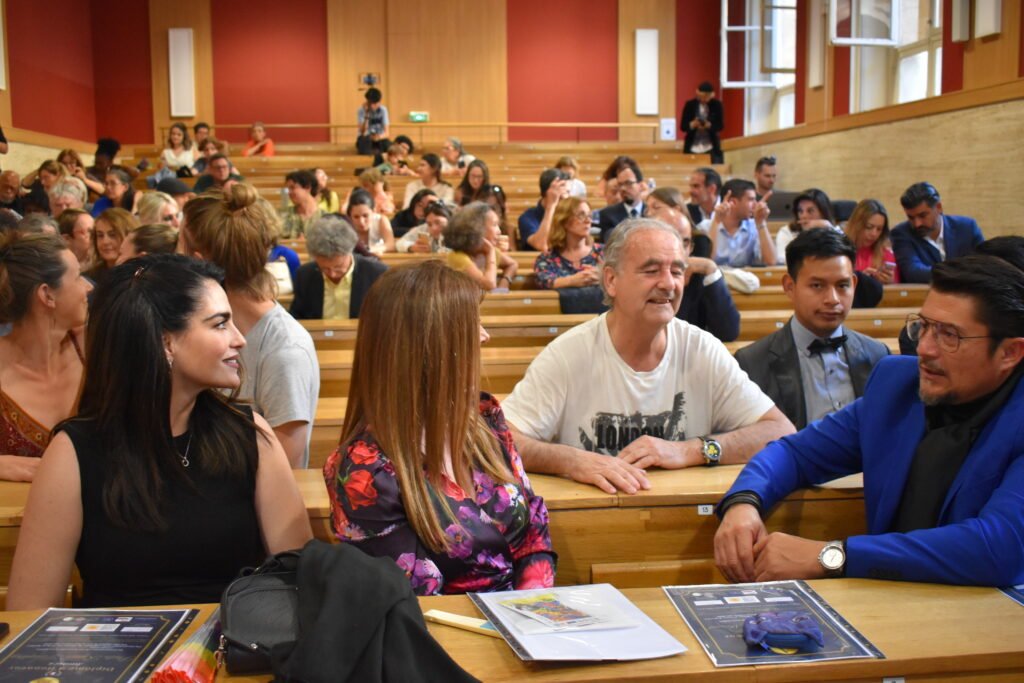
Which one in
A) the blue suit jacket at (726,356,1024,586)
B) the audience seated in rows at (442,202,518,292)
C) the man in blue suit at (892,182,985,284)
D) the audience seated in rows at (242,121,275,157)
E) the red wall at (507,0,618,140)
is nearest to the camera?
the blue suit jacket at (726,356,1024,586)

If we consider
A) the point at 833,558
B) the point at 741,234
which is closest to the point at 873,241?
the point at 741,234

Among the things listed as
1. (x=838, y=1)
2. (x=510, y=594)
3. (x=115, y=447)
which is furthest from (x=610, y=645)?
(x=838, y=1)

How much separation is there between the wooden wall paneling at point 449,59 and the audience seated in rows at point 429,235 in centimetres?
1014

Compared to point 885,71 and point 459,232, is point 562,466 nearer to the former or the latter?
point 459,232

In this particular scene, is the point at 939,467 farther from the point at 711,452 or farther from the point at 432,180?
the point at 432,180

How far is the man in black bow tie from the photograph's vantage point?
305 cm

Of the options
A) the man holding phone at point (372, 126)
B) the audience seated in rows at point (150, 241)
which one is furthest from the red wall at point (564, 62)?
the audience seated in rows at point (150, 241)

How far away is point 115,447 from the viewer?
1825 millimetres

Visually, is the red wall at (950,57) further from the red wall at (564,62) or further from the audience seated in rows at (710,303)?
the red wall at (564,62)

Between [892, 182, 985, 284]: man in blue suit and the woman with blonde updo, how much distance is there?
4367mm

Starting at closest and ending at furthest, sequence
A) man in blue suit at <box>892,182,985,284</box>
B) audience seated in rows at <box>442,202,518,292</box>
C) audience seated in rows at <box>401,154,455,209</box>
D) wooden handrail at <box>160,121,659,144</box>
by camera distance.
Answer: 1. audience seated in rows at <box>442,202,518,292</box>
2. man in blue suit at <box>892,182,985,284</box>
3. audience seated in rows at <box>401,154,455,209</box>
4. wooden handrail at <box>160,121,659,144</box>

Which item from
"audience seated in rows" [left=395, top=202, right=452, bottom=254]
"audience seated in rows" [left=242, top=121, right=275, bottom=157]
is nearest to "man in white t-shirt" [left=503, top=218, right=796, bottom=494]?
"audience seated in rows" [left=395, top=202, right=452, bottom=254]

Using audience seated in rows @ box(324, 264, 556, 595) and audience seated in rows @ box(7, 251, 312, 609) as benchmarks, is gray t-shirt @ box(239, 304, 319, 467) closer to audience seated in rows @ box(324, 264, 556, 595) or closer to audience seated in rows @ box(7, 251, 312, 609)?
audience seated in rows @ box(7, 251, 312, 609)

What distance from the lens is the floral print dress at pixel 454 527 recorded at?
5.76 ft
